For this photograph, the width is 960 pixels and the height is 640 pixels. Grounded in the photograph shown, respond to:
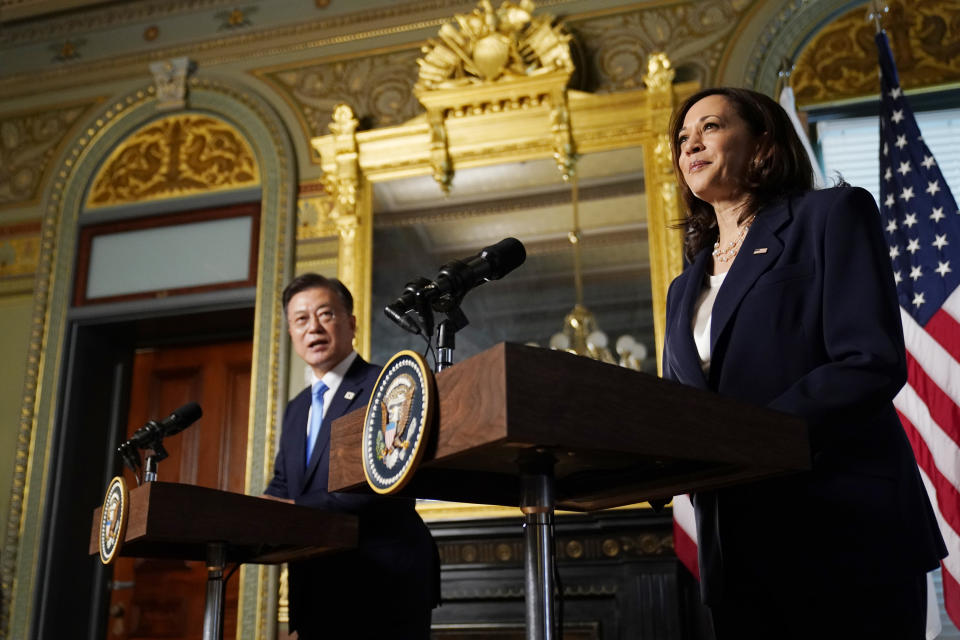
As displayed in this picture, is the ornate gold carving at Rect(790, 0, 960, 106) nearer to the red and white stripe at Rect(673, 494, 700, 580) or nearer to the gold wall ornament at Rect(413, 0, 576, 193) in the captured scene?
the gold wall ornament at Rect(413, 0, 576, 193)

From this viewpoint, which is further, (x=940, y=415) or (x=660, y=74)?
(x=660, y=74)

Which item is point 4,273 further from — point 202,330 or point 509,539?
point 509,539

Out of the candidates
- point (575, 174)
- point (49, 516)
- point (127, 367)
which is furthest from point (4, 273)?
point (575, 174)

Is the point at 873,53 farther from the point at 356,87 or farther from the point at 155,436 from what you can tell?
the point at 155,436

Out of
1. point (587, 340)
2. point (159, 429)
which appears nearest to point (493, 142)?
point (587, 340)

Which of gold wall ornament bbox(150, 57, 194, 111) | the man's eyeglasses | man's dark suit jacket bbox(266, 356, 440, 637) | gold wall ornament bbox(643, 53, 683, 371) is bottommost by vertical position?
man's dark suit jacket bbox(266, 356, 440, 637)

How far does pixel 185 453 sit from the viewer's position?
16.6 ft

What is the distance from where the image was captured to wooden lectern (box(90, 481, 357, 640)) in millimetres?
1984

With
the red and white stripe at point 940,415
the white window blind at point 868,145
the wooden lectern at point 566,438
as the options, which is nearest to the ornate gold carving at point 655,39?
the white window blind at point 868,145

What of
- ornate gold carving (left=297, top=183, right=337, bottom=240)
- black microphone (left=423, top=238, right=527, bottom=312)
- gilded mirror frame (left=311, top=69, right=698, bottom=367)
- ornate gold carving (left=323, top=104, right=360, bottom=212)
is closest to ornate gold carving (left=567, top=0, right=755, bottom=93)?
gilded mirror frame (left=311, top=69, right=698, bottom=367)

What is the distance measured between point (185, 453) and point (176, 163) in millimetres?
1461

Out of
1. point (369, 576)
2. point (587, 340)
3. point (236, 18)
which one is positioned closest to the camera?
point (369, 576)

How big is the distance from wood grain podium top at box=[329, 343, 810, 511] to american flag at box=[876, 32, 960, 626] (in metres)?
2.10

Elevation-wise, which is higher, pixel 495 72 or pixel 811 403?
pixel 495 72
